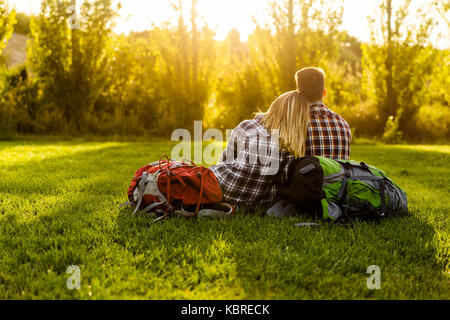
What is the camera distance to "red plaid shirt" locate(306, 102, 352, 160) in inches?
146

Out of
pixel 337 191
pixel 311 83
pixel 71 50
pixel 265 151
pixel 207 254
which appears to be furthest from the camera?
pixel 71 50

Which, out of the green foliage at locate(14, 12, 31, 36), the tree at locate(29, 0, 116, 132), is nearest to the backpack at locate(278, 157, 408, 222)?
the tree at locate(29, 0, 116, 132)

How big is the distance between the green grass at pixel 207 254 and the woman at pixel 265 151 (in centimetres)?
30

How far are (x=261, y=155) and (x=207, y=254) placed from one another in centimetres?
124

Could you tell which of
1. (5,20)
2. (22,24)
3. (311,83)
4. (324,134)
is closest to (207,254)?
(324,134)

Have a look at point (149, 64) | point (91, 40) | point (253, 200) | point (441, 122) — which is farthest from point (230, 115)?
point (253, 200)

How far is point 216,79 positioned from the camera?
A: 13359mm

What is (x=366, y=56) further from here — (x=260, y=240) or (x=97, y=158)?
(x=260, y=240)

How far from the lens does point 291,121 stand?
11.4 ft

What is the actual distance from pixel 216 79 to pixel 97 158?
7040 mm

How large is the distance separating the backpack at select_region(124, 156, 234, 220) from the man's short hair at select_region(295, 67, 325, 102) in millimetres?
1306

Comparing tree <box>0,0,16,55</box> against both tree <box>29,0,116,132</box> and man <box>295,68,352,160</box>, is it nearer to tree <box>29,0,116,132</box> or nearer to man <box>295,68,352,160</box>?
tree <box>29,0,116,132</box>

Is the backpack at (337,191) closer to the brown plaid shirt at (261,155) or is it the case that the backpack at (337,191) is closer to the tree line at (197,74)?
the brown plaid shirt at (261,155)

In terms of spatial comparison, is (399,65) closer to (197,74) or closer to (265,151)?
(197,74)
